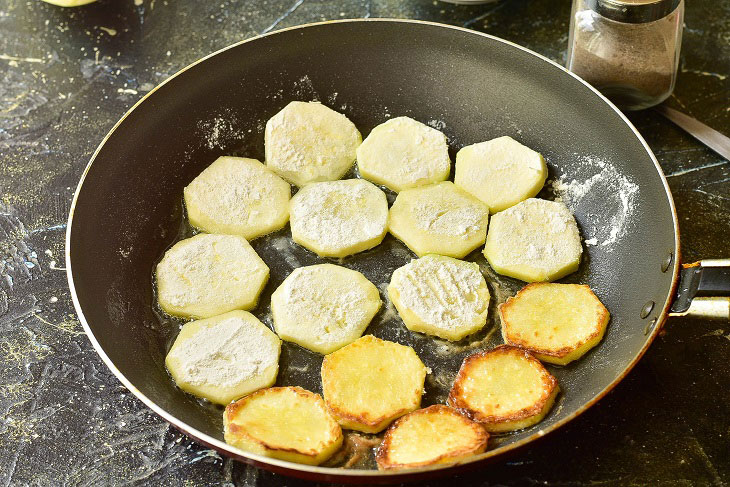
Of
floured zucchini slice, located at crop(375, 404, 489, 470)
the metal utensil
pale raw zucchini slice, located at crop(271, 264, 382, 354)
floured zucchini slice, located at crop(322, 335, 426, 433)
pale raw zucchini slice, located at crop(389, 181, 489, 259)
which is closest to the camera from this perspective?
floured zucchini slice, located at crop(375, 404, 489, 470)

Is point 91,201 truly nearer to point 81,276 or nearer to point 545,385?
point 81,276

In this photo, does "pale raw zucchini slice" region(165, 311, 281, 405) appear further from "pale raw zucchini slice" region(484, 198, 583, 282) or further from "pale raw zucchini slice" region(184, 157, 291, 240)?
"pale raw zucchini slice" region(484, 198, 583, 282)

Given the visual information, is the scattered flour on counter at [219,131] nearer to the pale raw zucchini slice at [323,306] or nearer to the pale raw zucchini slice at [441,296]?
the pale raw zucchini slice at [323,306]

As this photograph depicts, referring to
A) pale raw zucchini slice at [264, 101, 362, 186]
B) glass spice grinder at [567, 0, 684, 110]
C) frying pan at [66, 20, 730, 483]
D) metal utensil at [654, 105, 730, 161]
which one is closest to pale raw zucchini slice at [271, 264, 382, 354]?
frying pan at [66, 20, 730, 483]

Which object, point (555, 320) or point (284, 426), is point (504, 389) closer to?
point (555, 320)

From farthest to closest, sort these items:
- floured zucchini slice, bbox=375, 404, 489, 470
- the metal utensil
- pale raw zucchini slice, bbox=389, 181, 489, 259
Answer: the metal utensil
pale raw zucchini slice, bbox=389, 181, 489, 259
floured zucchini slice, bbox=375, 404, 489, 470

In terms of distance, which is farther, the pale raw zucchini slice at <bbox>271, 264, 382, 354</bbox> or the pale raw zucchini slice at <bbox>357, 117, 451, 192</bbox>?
the pale raw zucchini slice at <bbox>357, 117, 451, 192</bbox>

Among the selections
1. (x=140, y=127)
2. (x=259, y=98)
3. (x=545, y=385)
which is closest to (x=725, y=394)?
(x=545, y=385)

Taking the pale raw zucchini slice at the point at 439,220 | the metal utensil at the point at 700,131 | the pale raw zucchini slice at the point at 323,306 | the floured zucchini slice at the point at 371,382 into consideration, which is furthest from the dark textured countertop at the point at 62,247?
the pale raw zucchini slice at the point at 439,220
